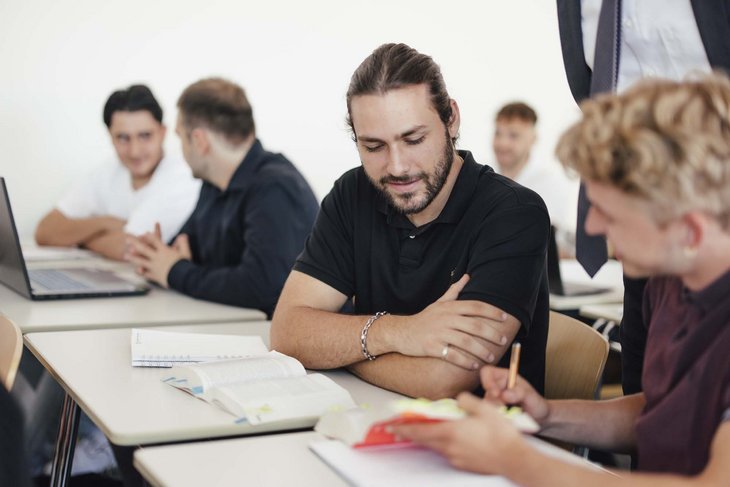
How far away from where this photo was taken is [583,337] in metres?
2.07

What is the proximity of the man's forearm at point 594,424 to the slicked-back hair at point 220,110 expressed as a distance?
206cm

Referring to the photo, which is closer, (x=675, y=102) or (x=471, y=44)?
(x=675, y=102)

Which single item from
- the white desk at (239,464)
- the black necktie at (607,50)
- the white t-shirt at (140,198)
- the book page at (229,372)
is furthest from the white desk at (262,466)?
the white t-shirt at (140,198)

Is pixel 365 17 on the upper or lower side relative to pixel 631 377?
upper

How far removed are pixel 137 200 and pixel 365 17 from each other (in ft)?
7.73

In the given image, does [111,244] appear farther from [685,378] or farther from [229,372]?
[685,378]

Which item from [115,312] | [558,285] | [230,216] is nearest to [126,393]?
[115,312]

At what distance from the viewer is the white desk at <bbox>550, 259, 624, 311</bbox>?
3.37 meters

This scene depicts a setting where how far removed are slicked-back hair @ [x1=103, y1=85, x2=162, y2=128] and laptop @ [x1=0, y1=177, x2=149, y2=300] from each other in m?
1.23

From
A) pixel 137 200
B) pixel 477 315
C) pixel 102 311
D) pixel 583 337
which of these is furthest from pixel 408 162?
pixel 137 200

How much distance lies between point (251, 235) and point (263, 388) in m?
1.31

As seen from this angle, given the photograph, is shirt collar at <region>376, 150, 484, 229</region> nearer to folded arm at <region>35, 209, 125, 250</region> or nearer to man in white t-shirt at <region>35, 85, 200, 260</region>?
man in white t-shirt at <region>35, 85, 200, 260</region>

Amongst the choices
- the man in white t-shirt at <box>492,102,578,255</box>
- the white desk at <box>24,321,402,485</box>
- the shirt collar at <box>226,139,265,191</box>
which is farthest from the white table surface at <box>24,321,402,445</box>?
the man in white t-shirt at <box>492,102,578,255</box>

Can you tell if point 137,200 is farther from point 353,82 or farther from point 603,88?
point 603,88
